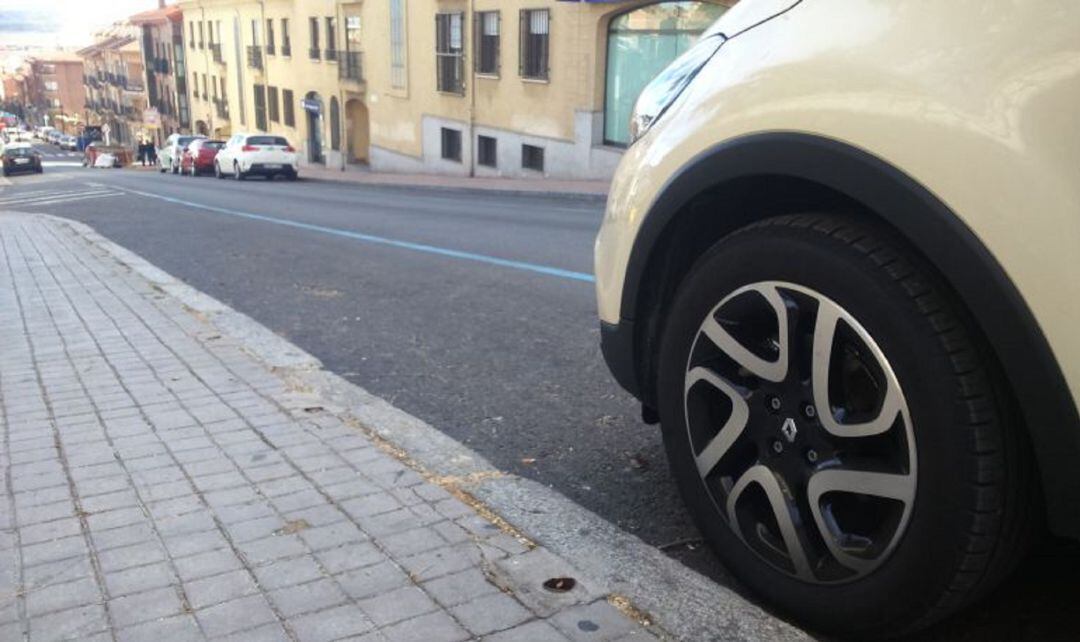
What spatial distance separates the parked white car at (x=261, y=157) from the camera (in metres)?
30.9

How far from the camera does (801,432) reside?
85.3 inches

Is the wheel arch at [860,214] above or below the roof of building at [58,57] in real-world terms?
below

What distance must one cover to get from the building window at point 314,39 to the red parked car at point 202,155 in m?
6.59

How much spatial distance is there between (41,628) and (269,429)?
4.93 ft

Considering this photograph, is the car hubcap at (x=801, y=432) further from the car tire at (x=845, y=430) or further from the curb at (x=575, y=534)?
the curb at (x=575, y=534)

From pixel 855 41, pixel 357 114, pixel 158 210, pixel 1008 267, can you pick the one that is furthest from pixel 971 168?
pixel 357 114

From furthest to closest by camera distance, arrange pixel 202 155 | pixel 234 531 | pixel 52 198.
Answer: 1. pixel 202 155
2. pixel 52 198
3. pixel 234 531

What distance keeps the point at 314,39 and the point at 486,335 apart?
1555 inches

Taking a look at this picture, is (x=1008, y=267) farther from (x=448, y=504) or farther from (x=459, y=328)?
(x=459, y=328)

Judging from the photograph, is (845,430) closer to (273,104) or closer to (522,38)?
(522,38)

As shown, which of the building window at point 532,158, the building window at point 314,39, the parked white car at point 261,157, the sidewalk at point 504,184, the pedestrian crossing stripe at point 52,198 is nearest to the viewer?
the sidewalk at point 504,184

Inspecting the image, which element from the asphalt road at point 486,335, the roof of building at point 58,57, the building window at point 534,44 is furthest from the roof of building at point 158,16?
the asphalt road at point 486,335

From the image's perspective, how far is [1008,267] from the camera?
1729 millimetres

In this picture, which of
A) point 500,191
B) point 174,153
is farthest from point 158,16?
point 500,191
